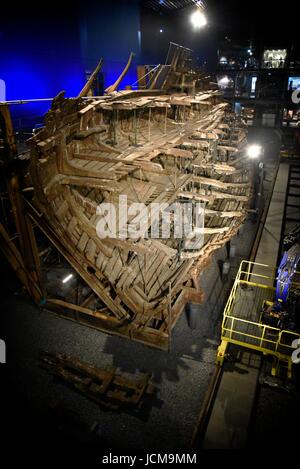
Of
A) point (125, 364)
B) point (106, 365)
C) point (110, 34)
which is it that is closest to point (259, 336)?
point (125, 364)

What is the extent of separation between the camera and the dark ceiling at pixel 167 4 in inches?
978

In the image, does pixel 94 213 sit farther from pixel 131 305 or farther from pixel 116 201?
pixel 131 305

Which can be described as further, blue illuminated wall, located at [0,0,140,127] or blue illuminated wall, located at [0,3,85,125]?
blue illuminated wall, located at [0,0,140,127]

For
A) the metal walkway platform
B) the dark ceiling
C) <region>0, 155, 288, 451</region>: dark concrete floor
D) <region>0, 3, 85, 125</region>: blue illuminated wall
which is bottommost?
<region>0, 155, 288, 451</region>: dark concrete floor

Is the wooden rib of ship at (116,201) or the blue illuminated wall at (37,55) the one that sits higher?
the blue illuminated wall at (37,55)

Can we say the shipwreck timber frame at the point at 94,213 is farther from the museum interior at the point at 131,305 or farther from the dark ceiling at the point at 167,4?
the dark ceiling at the point at 167,4

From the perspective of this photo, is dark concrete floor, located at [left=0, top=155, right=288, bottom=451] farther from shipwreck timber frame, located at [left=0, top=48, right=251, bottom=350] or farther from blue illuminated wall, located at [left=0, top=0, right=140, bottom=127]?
blue illuminated wall, located at [left=0, top=0, right=140, bottom=127]

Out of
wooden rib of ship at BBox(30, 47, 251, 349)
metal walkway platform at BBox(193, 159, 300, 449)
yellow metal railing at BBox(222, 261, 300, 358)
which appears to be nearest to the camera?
metal walkway platform at BBox(193, 159, 300, 449)

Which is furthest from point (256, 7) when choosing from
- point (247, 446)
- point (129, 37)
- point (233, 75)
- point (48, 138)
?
point (247, 446)

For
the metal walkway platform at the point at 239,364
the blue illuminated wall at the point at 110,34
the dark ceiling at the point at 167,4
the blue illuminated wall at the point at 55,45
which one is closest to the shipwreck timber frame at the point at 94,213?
the metal walkway platform at the point at 239,364

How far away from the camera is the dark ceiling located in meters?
24.9

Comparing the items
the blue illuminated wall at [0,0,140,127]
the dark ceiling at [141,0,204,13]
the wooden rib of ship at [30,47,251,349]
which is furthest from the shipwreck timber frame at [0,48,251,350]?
the dark ceiling at [141,0,204,13]

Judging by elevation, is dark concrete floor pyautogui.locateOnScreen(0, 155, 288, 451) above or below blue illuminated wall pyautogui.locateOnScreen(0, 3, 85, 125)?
below

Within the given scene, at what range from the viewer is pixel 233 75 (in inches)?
1120
